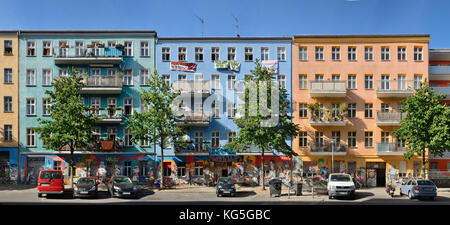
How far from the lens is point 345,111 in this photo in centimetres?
2648

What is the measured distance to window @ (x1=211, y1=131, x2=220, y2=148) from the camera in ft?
88.2

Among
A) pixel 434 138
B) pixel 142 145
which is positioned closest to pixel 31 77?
pixel 142 145

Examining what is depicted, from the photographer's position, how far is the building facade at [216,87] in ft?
86.5

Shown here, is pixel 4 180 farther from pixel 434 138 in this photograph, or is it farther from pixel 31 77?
pixel 434 138

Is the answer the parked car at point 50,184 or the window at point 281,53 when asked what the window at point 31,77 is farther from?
the window at point 281,53

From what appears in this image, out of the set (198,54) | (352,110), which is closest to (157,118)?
(198,54)

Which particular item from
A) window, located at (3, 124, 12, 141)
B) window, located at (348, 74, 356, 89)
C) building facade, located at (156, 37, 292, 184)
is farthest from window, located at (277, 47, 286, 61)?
window, located at (3, 124, 12, 141)

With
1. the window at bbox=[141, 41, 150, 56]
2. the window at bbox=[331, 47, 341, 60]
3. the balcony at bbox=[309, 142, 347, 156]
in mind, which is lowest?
the balcony at bbox=[309, 142, 347, 156]

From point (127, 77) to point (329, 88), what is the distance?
56.8ft

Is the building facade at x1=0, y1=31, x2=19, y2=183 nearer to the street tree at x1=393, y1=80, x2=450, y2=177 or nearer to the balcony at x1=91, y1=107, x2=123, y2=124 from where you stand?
the balcony at x1=91, y1=107, x2=123, y2=124

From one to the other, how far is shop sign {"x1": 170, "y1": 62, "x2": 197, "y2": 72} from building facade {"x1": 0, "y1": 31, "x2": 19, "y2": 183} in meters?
12.4

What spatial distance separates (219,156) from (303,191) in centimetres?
789

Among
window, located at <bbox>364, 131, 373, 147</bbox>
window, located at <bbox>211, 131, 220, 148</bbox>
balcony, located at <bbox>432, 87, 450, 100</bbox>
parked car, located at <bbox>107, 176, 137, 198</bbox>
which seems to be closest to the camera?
parked car, located at <bbox>107, 176, 137, 198</bbox>
